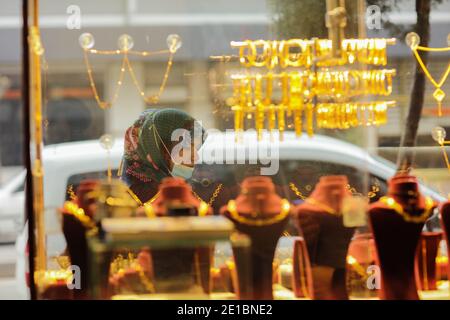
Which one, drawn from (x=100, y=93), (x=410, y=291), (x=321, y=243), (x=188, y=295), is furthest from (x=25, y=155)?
(x=410, y=291)

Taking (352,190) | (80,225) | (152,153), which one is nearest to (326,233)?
(352,190)

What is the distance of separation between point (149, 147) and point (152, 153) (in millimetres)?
29

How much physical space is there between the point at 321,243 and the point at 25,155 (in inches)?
51.8

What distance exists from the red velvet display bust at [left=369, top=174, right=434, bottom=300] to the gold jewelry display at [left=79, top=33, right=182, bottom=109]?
3.48ft

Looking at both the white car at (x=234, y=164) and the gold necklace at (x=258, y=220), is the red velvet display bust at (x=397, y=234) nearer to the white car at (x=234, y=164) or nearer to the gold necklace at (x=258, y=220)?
the white car at (x=234, y=164)

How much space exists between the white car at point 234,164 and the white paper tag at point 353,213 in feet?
0.31

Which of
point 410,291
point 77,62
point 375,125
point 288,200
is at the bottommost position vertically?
point 410,291

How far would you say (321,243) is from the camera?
14.5 ft

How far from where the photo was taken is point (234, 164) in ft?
14.5

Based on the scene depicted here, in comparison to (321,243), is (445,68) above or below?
above

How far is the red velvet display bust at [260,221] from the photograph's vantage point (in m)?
4.37

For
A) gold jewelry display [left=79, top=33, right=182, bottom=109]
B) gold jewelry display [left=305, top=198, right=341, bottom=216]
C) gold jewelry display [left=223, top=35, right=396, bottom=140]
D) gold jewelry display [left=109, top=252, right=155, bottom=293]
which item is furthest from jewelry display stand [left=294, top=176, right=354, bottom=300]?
gold jewelry display [left=79, top=33, right=182, bottom=109]

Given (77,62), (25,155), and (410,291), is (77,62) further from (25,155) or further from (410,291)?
(410,291)

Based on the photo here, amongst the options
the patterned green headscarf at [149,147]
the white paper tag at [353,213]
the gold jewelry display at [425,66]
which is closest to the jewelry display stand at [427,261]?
the white paper tag at [353,213]
